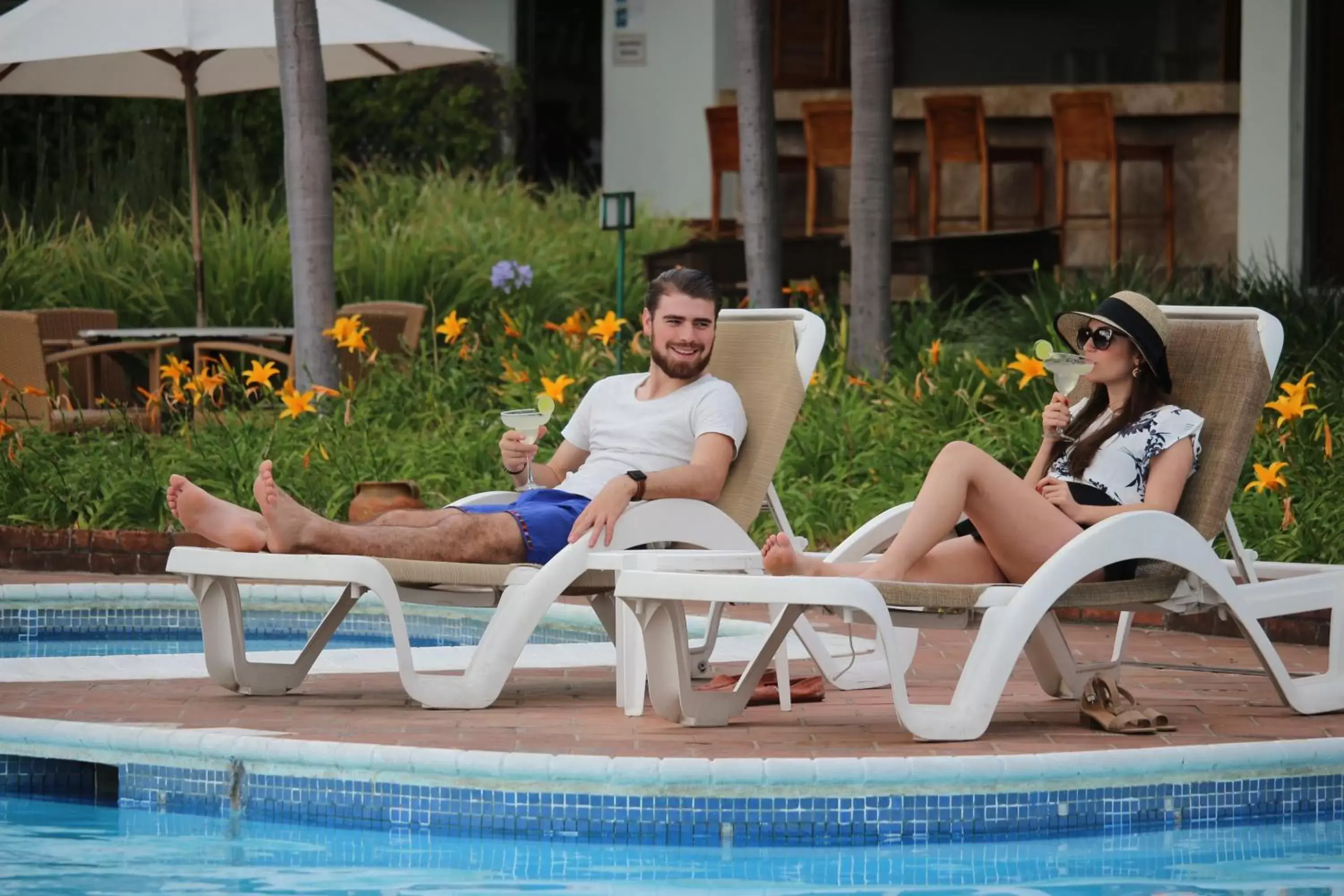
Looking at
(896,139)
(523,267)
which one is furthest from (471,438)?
(896,139)

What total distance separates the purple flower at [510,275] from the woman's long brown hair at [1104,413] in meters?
6.12

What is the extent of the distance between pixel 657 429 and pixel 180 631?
304 cm

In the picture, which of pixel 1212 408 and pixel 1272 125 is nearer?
pixel 1212 408

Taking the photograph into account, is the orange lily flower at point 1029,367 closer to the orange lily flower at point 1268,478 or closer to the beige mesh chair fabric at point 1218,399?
the orange lily flower at point 1268,478

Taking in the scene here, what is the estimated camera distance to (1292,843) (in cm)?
481

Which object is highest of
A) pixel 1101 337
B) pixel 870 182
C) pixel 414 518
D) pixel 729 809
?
pixel 870 182

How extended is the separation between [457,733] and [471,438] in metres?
4.50

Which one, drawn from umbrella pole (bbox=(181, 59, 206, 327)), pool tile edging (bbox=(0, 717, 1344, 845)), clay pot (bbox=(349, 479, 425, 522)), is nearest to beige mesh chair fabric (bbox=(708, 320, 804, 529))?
pool tile edging (bbox=(0, 717, 1344, 845))

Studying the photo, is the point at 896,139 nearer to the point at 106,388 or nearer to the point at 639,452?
the point at 106,388

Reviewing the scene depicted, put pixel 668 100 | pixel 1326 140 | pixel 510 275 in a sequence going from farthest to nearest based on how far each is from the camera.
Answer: pixel 668 100, pixel 1326 140, pixel 510 275

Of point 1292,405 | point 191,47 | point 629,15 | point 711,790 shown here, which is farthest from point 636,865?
point 629,15

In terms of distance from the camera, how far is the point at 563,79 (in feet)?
65.6

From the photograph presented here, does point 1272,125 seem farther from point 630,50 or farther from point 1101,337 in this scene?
point 1101,337

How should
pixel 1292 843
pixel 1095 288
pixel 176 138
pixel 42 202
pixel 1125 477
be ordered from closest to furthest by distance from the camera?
pixel 1292 843, pixel 1125 477, pixel 1095 288, pixel 42 202, pixel 176 138
